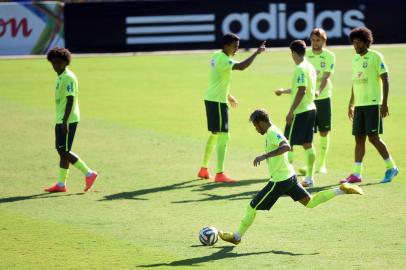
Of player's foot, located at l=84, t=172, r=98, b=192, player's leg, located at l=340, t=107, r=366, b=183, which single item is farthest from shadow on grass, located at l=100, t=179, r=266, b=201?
player's leg, located at l=340, t=107, r=366, b=183

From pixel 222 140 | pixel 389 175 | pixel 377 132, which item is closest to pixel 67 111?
pixel 222 140

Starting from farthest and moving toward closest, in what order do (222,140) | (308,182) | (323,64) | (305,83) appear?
(323,64)
(222,140)
(308,182)
(305,83)

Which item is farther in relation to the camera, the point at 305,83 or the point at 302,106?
the point at 302,106

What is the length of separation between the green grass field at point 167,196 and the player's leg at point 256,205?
Result: 0.18 metres

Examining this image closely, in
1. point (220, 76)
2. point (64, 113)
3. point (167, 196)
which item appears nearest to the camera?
point (167, 196)

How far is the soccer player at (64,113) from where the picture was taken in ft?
45.0

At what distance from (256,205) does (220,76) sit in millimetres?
4587

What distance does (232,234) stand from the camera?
34.6 ft

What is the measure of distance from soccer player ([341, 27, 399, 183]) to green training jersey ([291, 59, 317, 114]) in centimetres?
73

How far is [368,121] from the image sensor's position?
46.3 ft

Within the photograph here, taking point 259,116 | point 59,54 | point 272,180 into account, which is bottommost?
point 272,180

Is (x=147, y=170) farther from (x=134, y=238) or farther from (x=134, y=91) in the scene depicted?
(x=134, y=91)

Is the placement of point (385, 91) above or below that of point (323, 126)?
above

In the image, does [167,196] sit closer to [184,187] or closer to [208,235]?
[184,187]
